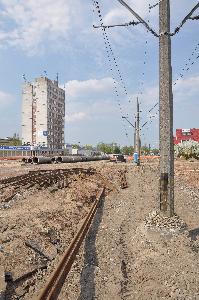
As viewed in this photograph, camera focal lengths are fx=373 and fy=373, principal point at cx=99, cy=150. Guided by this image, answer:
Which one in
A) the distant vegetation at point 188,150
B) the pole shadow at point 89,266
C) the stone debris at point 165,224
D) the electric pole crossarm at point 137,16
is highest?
the electric pole crossarm at point 137,16

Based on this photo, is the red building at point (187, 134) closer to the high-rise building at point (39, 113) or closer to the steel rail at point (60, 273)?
the high-rise building at point (39, 113)

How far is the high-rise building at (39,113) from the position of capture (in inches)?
5640

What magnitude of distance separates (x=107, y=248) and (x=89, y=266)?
5.08 feet

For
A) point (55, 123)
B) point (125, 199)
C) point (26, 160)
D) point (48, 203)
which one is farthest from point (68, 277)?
point (55, 123)

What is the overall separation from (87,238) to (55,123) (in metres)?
149

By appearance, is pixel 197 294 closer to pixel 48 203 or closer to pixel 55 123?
pixel 48 203

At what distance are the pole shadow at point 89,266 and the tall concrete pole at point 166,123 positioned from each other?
2.36m

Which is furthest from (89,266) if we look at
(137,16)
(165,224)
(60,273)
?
(137,16)

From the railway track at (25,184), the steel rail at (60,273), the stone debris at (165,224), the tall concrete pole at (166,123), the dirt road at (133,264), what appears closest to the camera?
the steel rail at (60,273)

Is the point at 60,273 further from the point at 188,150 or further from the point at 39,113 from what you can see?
the point at 39,113

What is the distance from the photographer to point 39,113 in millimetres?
147375

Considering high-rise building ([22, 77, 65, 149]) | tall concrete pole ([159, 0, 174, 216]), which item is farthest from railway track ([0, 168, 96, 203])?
high-rise building ([22, 77, 65, 149])

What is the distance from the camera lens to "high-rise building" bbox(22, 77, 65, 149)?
143250mm

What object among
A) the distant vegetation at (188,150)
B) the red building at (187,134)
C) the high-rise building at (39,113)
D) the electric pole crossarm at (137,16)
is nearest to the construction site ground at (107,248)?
the electric pole crossarm at (137,16)
